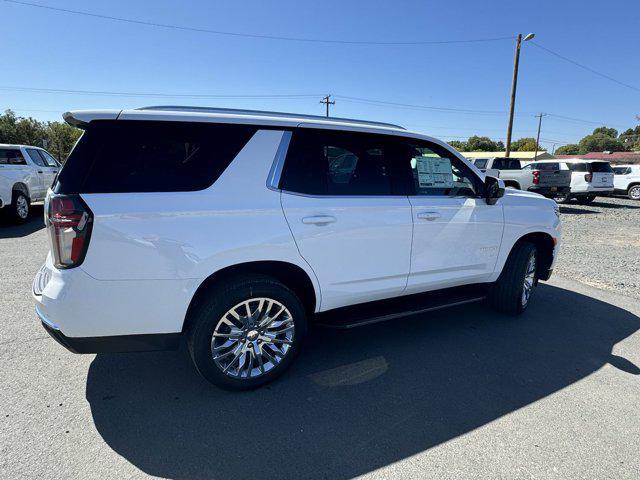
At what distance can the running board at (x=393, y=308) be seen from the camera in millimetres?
3152

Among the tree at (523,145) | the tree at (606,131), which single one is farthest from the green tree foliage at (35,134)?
the tree at (606,131)

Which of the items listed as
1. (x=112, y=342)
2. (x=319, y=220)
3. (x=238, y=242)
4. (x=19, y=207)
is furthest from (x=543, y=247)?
(x=19, y=207)

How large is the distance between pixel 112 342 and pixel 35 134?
193ft

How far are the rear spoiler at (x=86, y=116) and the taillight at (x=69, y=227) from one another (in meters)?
0.46

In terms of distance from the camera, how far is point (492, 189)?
12.5ft

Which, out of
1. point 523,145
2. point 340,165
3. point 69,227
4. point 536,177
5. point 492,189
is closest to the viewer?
point 69,227

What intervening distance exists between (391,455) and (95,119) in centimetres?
264

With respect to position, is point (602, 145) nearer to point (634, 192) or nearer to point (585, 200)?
point (634, 192)

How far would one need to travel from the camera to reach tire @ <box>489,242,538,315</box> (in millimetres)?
4219

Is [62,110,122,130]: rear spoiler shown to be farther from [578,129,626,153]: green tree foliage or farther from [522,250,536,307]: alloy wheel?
[578,129,626,153]: green tree foliage

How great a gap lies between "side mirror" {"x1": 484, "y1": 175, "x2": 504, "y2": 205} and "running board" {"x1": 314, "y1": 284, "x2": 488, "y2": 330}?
924 mm

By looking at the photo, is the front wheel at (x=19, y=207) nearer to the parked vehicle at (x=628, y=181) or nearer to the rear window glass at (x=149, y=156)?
the rear window glass at (x=149, y=156)

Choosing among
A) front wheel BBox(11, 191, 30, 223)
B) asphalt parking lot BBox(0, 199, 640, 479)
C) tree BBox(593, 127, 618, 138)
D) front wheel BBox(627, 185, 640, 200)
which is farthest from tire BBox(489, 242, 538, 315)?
tree BBox(593, 127, 618, 138)

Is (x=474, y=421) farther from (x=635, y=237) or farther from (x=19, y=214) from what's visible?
(x=19, y=214)
